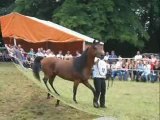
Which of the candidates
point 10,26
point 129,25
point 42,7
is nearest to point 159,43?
point 129,25

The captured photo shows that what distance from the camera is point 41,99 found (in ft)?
45.0

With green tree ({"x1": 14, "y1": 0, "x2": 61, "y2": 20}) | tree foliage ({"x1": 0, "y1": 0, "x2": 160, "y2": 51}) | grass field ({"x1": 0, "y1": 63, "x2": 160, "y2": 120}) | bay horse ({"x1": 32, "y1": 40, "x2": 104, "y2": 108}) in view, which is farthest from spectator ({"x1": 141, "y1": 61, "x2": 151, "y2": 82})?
bay horse ({"x1": 32, "y1": 40, "x2": 104, "y2": 108})

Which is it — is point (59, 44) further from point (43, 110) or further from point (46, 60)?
point (43, 110)

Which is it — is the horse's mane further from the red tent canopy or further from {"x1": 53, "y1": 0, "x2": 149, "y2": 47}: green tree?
{"x1": 53, "y1": 0, "x2": 149, "y2": 47}: green tree

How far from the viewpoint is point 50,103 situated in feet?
44.1

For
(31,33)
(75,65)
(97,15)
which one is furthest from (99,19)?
(75,65)

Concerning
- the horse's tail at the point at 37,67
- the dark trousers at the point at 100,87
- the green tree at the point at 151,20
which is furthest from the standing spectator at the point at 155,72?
the horse's tail at the point at 37,67

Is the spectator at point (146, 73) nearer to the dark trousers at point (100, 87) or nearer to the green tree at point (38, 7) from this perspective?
the dark trousers at point (100, 87)

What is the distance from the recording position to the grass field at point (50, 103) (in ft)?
41.8

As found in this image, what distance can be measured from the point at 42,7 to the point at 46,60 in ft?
78.5

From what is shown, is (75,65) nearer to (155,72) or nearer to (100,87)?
(100,87)

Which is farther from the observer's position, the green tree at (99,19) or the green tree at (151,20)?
the green tree at (151,20)

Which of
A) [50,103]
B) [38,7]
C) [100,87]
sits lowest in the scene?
[50,103]

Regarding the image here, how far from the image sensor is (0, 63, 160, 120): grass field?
1275 centimetres
